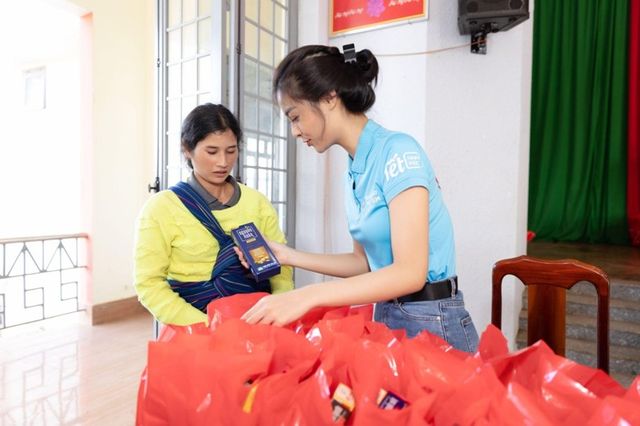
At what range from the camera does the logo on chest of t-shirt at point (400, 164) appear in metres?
0.76

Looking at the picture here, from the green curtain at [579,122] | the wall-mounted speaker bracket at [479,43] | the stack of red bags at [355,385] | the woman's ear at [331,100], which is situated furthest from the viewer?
the green curtain at [579,122]

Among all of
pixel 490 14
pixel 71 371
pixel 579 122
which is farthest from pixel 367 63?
pixel 579 122

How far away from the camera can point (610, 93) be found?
404 centimetres

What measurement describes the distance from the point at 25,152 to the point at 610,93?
598 cm

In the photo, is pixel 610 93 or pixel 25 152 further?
pixel 25 152

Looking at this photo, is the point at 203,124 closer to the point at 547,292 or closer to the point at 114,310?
the point at 547,292

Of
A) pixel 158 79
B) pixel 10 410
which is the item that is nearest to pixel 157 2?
pixel 158 79

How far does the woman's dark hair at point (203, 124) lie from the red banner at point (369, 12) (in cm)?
108

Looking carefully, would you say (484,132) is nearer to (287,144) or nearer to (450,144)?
(450,144)

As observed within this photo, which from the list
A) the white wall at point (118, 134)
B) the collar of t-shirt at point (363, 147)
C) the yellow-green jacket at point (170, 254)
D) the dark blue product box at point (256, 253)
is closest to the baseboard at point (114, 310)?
the white wall at point (118, 134)

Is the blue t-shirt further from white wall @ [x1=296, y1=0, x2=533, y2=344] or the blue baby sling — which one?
white wall @ [x1=296, y1=0, x2=533, y2=344]

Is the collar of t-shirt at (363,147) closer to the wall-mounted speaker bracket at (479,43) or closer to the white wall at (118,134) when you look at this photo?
the wall-mounted speaker bracket at (479,43)

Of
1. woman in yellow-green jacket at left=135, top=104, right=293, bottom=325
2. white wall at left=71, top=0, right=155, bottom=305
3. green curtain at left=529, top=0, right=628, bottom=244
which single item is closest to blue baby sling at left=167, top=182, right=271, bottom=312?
woman in yellow-green jacket at left=135, top=104, right=293, bottom=325

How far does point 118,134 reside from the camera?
12.1 feet
